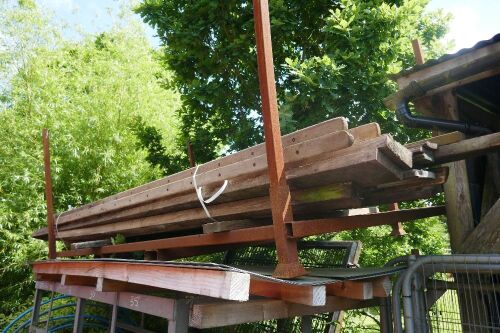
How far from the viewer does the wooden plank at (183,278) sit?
1836 millimetres

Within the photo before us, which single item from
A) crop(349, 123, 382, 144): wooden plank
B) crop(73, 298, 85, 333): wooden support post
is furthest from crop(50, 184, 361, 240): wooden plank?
crop(73, 298, 85, 333): wooden support post

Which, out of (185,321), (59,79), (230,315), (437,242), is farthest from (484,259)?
(59,79)

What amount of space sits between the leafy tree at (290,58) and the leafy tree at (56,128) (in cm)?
227

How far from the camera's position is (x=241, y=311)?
2.49 metres

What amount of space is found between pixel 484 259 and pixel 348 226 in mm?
833

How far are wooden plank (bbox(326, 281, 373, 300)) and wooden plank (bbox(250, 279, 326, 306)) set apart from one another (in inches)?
12.5

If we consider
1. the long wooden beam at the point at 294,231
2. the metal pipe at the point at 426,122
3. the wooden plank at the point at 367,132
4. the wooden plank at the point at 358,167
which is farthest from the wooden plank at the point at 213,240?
the metal pipe at the point at 426,122

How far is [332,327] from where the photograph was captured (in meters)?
4.55

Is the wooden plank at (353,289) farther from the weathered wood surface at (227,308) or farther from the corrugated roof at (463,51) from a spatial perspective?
the corrugated roof at (463,51)

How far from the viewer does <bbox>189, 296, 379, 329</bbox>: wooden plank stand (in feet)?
7.75

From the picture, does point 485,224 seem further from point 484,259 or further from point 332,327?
point 332,327

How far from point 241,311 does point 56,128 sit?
27.3 ft

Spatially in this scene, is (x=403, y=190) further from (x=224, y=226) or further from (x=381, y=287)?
(x=224, y=226)

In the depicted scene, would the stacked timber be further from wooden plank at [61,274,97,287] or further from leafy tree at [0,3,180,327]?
leafy tree at [0,3,180,327]
